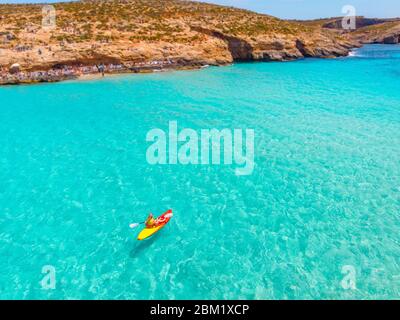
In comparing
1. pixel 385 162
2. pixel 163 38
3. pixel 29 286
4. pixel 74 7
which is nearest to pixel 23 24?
pixel 74 7

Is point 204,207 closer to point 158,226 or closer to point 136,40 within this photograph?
point 158,226

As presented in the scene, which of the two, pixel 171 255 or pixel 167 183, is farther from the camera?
pixel 167 183

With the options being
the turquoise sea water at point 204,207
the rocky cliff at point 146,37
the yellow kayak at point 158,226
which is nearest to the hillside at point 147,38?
the rocky cliff at point 146,37

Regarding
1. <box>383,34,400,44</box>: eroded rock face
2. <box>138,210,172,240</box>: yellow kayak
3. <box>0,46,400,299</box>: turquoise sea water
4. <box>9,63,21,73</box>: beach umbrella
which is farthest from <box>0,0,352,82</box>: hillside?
<box>383,34,400,44</box>: eroded rock face

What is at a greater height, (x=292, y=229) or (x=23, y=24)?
(x=23, y=24)

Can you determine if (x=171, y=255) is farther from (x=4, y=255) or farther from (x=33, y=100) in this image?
(x=33, y=100)

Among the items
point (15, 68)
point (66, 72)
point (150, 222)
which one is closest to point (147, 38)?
point (66, 72)
